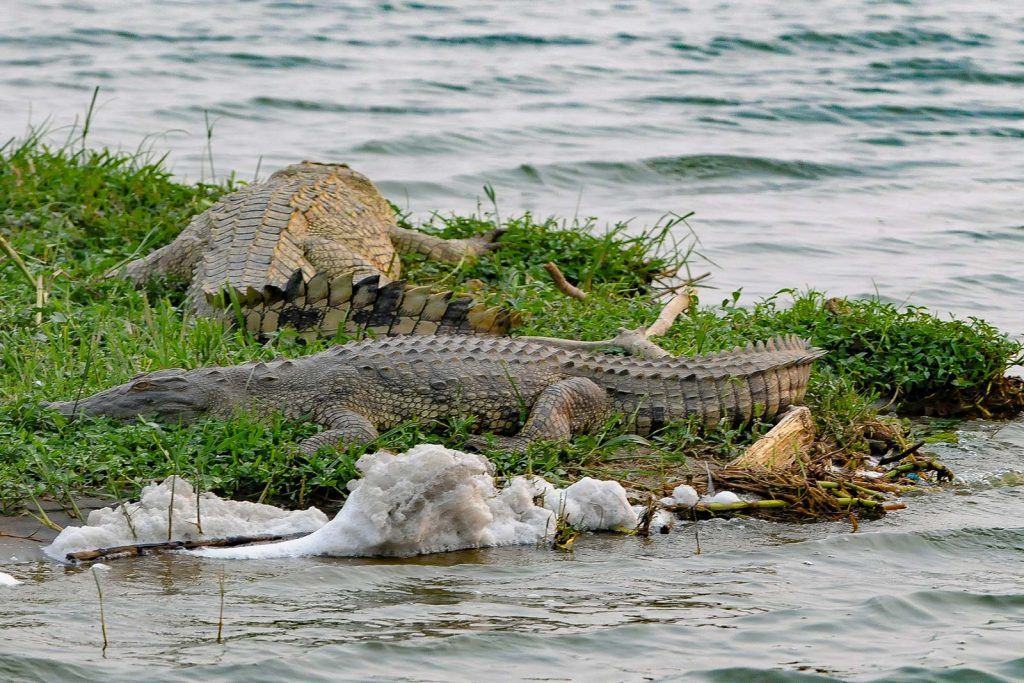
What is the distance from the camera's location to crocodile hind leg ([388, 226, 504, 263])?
7902 millimetres

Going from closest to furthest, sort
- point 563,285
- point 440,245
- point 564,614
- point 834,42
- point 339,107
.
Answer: point 564,614 < point 563,285 < point 440,245 < point 339,107 < point 834,42

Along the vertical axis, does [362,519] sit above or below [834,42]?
below

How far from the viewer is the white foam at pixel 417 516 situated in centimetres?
431

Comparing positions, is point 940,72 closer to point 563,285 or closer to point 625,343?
point 563,285

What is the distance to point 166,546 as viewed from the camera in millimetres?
4293

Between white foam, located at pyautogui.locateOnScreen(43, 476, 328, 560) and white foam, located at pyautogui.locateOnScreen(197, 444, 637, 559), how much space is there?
88 mm

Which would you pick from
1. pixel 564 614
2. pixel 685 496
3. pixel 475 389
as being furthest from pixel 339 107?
pixel 564 614

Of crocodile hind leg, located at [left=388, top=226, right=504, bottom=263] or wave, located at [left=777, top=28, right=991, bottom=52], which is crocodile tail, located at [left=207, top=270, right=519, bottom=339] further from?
wave, located at [left=777, top=28, right=991, bottom=52]

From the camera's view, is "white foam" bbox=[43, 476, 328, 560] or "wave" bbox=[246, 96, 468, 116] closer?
"white foam" bbox=[43, 476, 328, 560]

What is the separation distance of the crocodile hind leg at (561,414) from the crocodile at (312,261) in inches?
36.1

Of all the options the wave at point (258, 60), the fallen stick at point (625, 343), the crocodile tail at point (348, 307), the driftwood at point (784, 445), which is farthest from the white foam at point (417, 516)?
the wave at point (258, 60)

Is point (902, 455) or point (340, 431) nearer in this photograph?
point (340, 431)

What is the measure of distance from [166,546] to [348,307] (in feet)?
7.45

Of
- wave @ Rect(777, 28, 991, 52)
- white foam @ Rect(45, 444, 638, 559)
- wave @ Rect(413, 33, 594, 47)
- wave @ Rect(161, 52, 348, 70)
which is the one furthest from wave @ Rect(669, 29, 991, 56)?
white foam @ Rect(45, 444, 638, 559)
